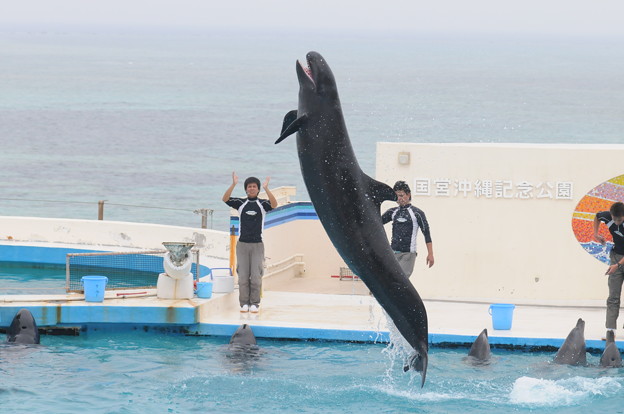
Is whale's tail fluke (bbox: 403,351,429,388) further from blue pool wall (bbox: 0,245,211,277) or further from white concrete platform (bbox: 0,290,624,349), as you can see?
blue pool wall (bbox: 0,245,211,277)

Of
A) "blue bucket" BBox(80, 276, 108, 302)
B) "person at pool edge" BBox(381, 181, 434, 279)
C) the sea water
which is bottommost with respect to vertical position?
"blue bucket" BBox(80, 276, 108, 302)

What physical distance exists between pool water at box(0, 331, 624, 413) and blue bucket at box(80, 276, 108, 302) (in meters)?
0.46

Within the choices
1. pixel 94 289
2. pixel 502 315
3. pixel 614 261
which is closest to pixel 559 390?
pixel 502 315

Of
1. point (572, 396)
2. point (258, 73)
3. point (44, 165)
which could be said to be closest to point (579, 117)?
point (44, 165)

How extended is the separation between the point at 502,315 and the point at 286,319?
2.22 m

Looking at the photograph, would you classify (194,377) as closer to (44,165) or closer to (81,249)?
(81,249)

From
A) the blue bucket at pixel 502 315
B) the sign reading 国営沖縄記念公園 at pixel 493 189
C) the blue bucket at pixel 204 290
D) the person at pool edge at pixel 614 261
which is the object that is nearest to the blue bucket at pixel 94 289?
the blue bucket at pixel 204 290

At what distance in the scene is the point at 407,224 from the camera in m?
12.2

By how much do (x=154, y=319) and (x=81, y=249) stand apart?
4.89 m

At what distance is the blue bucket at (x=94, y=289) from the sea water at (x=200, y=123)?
19.5 ft

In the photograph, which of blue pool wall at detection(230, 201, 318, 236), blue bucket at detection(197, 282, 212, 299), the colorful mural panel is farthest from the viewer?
blue pool wall at detection(230, 201, 318, 236)

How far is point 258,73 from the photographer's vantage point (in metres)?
135

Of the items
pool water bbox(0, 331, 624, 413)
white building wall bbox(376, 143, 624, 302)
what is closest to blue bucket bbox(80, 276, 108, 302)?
pool water bbox(0, 331, 624, 413)

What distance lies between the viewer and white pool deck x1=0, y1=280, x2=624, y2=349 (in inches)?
485
